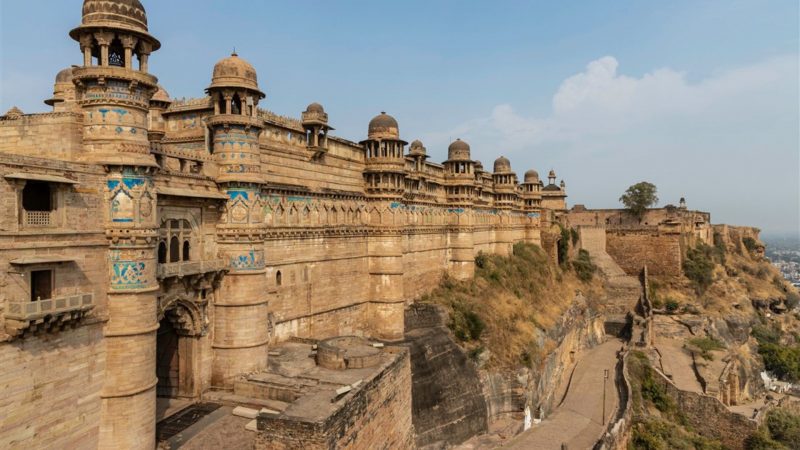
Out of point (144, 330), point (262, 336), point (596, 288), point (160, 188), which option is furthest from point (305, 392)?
point (596, 288)

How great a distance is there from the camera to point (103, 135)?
1322 cm

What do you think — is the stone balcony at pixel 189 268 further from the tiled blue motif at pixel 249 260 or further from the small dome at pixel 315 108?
the small dome at pixel 315 108

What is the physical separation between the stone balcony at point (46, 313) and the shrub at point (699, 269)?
61.2 meters

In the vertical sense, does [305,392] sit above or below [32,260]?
below

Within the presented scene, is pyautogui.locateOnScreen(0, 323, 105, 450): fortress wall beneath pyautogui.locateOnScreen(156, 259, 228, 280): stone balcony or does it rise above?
beneath

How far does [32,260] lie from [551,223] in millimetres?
53122

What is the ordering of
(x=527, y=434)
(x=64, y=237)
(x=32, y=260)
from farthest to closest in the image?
(x=527, y=434), (x=64, y=237), (x=32, y=260)

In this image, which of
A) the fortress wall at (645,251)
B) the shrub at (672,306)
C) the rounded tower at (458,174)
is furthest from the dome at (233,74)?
the fortress wall at (645,251)

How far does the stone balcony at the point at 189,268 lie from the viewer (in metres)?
15.3

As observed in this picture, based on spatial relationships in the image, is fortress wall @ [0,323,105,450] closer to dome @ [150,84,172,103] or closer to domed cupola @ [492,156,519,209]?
dome @ [150,84,172,103]

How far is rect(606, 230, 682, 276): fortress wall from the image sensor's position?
5891 centimetres

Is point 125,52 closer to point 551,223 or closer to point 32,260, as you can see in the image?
point 32,260

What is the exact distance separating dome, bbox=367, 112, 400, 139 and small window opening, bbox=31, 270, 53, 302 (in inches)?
688

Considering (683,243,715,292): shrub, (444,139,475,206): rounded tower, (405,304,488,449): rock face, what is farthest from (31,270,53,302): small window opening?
(683,243,715,292): shrub
